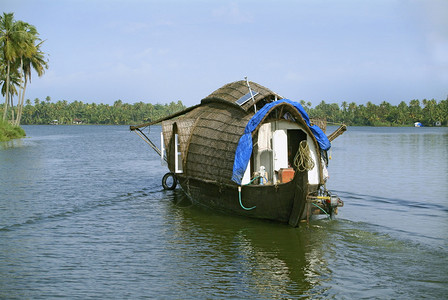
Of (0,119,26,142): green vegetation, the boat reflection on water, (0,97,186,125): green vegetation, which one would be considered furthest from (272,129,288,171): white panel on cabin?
(0,97,186,125): green vegetation

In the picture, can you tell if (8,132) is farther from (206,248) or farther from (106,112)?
(106,112)

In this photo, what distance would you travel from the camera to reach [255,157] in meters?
14.1

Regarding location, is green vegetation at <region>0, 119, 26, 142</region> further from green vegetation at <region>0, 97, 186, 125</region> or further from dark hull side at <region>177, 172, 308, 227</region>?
green vegetation at <region>0, 97, 186, 125</region>

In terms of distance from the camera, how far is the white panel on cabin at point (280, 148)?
14.1 m

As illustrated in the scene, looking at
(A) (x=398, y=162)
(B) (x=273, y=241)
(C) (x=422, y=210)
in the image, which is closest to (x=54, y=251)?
(B) (x=273, y=241)

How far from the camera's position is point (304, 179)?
11992mm

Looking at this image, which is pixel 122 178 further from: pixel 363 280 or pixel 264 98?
pixel 363 280

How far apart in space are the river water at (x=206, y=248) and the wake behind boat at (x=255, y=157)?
0.69 meters

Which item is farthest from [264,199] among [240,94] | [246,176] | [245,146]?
[240,94]

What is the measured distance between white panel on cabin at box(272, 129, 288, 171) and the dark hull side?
1292mm

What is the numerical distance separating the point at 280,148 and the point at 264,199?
180 cm

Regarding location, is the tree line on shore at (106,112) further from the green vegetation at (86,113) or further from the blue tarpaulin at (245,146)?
the blue tarpaulin at (245,146)

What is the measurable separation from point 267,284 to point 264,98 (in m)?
6.99

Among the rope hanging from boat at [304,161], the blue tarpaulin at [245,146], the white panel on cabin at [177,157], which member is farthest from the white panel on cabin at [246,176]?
the white panel on cabin at [177,157]
